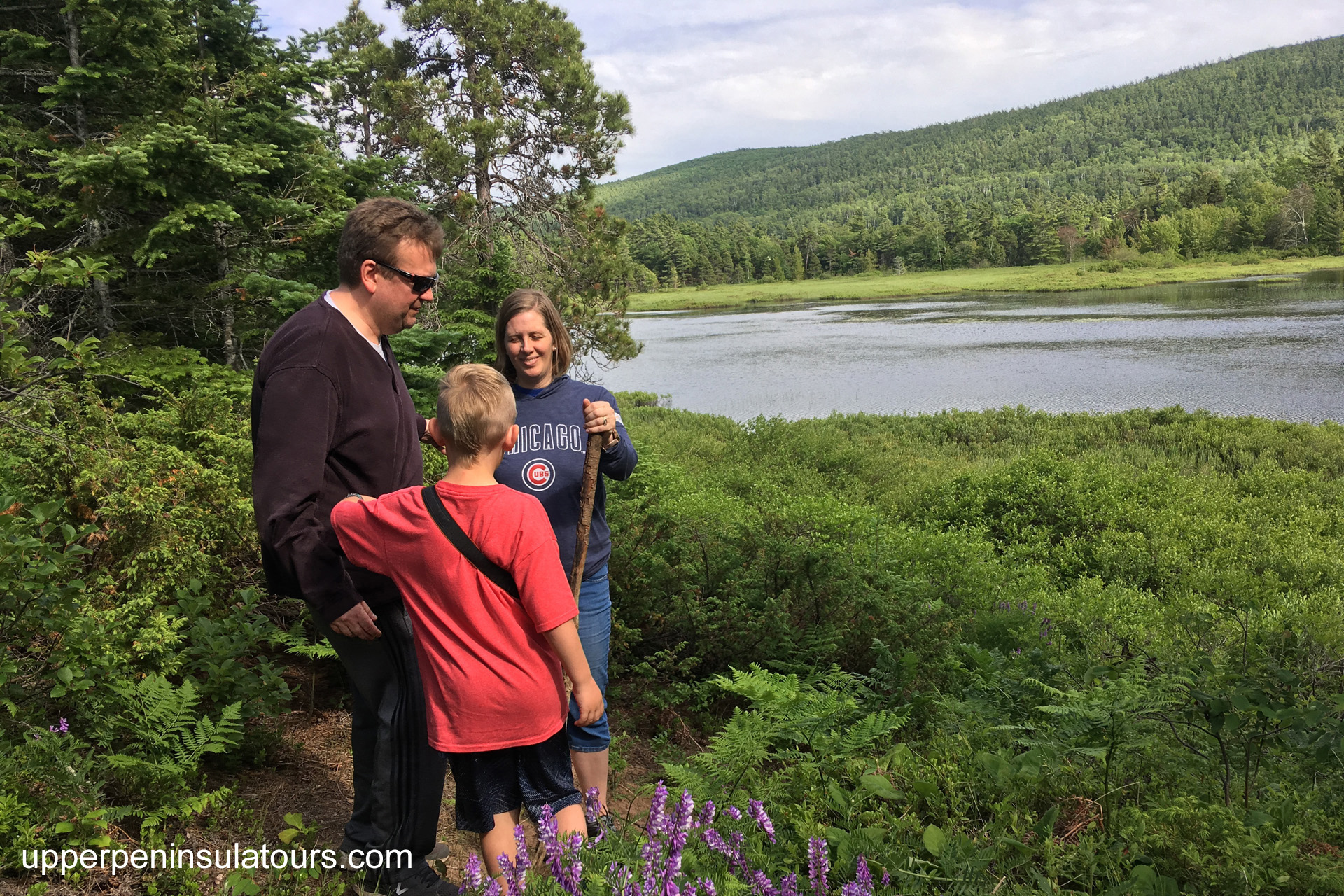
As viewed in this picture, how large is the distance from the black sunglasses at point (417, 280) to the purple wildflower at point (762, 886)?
2.02m

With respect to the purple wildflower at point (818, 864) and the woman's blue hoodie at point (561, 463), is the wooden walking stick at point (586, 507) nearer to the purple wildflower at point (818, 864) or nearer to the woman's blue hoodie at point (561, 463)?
the woman's blue hoodie at point (561, 463)

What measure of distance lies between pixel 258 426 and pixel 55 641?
1724 millimetres

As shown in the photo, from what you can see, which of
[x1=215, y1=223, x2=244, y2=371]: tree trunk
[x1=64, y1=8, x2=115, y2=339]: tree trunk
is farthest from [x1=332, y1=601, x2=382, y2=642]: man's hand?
[x1=64, y1=8, x2=115, y2=339]: tree trunk

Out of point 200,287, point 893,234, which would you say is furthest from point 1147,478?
point 893,234

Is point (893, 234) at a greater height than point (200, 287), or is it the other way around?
point (893, 234)

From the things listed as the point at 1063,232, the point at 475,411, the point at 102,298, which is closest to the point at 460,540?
the point at 475,411

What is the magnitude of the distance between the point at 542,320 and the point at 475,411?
3.14 ft

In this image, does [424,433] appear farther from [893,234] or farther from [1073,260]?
[893,234]

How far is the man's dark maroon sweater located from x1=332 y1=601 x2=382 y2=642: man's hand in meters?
0.02

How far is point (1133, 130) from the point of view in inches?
7657

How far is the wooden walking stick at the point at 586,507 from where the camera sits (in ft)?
9.34

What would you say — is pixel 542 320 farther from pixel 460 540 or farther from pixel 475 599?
pixel 475 599

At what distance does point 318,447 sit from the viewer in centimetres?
232

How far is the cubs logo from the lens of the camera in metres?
2.97
